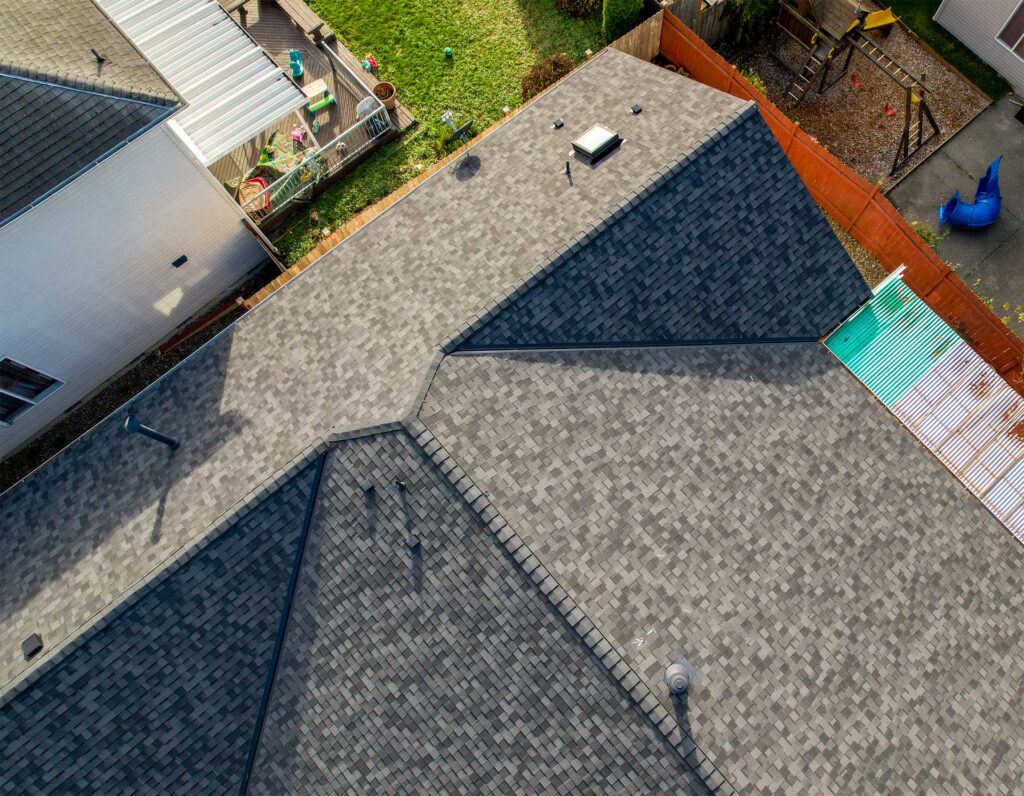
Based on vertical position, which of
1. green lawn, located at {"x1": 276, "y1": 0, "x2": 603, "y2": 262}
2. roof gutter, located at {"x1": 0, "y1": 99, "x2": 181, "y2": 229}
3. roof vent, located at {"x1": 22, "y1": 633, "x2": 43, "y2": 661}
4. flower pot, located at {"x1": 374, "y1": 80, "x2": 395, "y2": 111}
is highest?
roof gutter, located at {"x1": 0, "y1": 99, "x2": 181, "y2": 229}

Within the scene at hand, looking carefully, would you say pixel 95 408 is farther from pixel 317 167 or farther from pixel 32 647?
pixel 317 167

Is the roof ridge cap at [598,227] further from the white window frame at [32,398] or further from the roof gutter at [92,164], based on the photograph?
the white window frame at [32,398]

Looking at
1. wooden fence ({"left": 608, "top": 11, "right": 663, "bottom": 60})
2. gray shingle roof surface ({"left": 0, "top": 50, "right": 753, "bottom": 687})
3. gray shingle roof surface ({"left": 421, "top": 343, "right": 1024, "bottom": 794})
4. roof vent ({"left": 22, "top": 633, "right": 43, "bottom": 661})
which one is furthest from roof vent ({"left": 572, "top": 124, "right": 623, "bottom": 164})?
roof vent ({"left": 22, "top": 633, "right": 43, "bottom": 661})

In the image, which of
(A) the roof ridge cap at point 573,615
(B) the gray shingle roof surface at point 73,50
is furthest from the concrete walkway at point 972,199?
(B) the gray shingle roof surface at point 73,50

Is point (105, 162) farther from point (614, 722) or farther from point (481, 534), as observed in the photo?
point (614, 722)

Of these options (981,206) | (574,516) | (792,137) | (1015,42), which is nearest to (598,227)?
(574,516)

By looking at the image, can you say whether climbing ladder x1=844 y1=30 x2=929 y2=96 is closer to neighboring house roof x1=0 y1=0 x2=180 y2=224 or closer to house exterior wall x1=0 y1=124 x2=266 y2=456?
house exterior wall x1=0 y1=124 x2=266 y2=456
